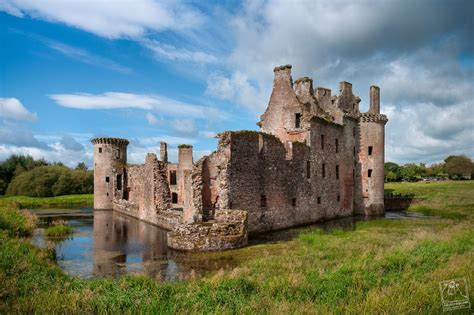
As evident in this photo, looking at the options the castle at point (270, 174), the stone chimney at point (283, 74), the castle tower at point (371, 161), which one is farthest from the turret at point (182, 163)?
the castle tower at point (371, 161)

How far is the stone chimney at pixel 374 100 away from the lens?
113ft

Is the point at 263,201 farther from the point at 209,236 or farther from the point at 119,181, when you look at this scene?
the point at 119,181

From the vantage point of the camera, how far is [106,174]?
41.8m

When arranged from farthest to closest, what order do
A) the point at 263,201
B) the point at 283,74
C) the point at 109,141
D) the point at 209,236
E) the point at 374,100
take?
the point at 109,141 < the point at 374,100 < the point at 283,74 < the point at 263,201 < the point at 209,236

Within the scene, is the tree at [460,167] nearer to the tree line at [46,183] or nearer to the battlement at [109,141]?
the battlement at [109,141]

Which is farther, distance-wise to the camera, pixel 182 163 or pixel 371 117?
pixel 182 163

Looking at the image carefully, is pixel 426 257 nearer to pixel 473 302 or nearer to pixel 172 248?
pixel 473 302

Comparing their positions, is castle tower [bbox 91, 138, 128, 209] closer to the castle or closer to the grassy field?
the castle

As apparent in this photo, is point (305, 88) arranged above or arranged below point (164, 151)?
above

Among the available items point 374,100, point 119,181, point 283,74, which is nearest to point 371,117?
point 374,100

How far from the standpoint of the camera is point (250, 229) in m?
21.2

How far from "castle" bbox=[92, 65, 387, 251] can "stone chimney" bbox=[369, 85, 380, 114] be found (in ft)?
0.31

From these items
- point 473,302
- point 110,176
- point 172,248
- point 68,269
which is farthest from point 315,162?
point 110,176

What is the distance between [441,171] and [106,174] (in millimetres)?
84833
